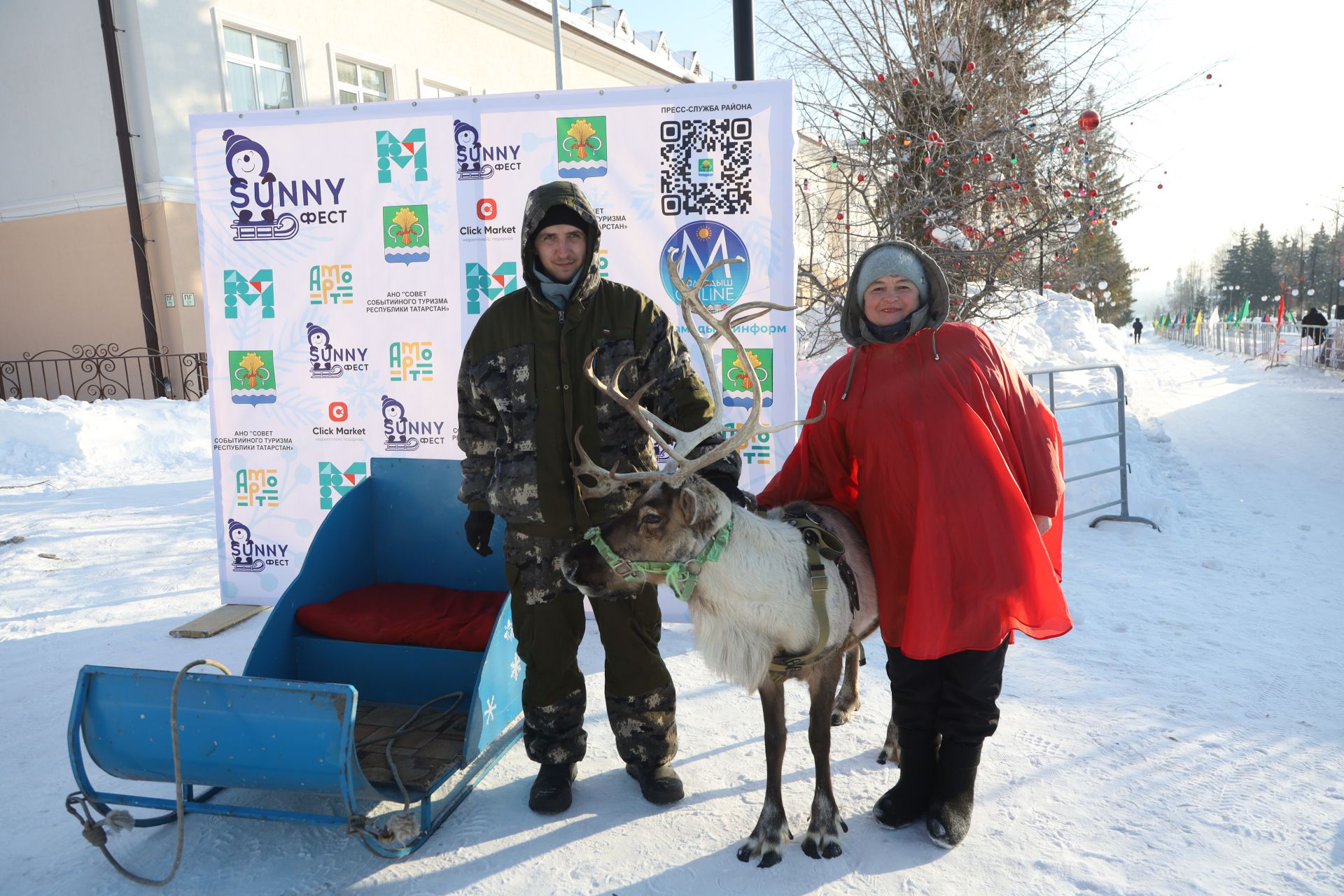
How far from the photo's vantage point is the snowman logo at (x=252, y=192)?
16.0 ft

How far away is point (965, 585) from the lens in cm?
257

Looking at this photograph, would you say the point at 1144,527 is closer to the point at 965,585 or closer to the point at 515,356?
the point at 965,585

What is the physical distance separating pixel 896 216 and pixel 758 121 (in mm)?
3429

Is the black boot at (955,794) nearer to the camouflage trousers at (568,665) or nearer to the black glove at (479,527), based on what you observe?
the camouflage trousers at (568,665)

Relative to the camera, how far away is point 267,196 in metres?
4.91

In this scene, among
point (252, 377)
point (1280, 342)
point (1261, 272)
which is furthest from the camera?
point (1261, 272)

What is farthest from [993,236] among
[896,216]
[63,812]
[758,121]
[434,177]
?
[63,812]

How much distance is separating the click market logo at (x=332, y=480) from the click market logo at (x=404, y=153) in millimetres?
1772

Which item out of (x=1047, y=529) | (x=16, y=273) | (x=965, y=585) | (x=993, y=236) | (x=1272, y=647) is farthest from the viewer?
(x=16, y=273)

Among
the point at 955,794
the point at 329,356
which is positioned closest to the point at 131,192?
the point at 329,356

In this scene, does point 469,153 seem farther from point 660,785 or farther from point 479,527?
point 660,785

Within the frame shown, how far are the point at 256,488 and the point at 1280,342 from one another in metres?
27.4

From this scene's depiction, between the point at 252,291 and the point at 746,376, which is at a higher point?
the point at 252,291

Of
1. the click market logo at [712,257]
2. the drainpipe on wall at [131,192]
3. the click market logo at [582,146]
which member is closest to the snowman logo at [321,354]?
the click market logo at [582,146]
